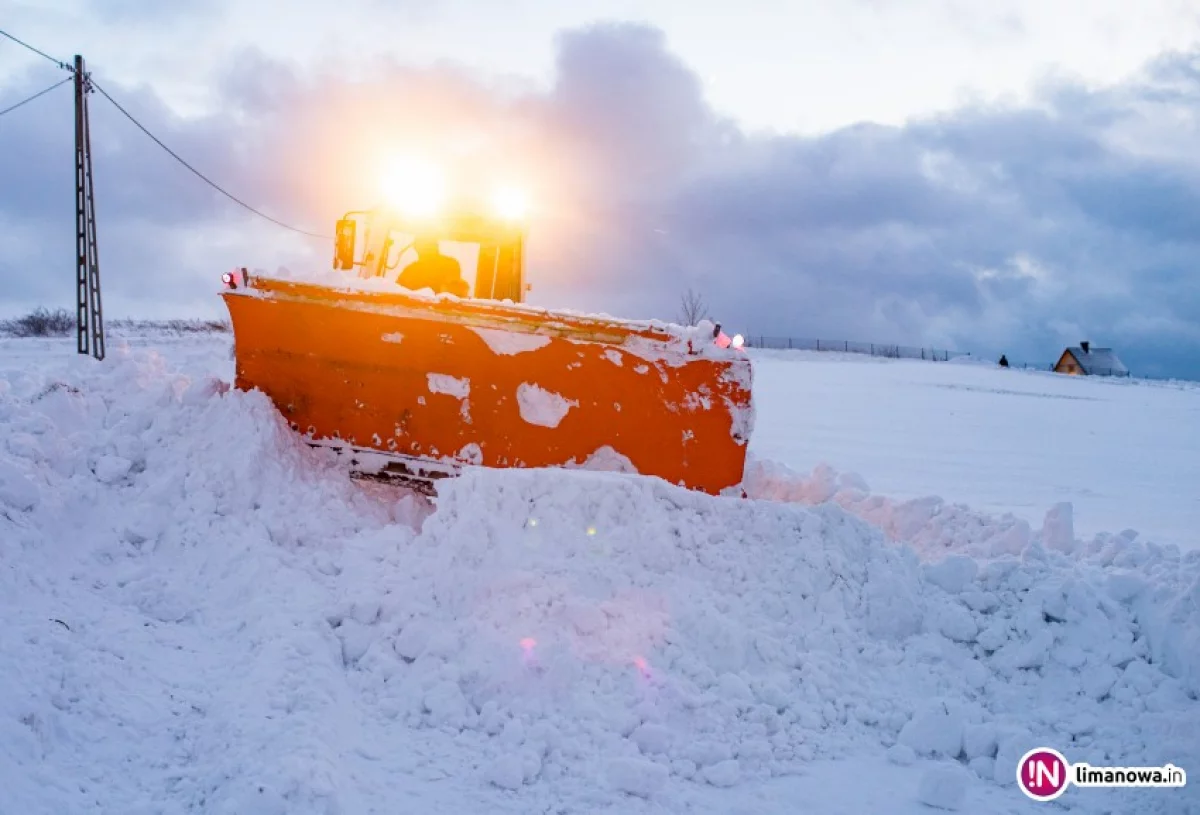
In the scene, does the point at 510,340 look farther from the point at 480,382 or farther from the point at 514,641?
the point at 514,641

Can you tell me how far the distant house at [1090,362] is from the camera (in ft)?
213

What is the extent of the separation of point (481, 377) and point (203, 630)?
2.64 meters

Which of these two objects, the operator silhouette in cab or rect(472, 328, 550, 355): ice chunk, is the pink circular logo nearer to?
rect(472, 328, 550, 355): ice chunk

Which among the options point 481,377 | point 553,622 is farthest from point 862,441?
point 553,622

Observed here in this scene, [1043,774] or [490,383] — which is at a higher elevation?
[490,383]

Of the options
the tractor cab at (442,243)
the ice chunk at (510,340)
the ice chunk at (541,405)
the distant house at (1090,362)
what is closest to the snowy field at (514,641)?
the ice chunk at (541,405)

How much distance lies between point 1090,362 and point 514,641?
7154cm

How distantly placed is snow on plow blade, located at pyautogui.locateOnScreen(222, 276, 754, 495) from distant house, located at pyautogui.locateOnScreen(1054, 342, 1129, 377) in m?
66.2

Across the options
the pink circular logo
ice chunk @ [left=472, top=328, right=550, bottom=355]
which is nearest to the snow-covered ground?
ice chunk @ [left=472, top=328, right=550, bottom=355]

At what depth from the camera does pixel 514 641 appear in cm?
438

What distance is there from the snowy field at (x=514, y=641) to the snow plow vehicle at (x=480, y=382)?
405 mm

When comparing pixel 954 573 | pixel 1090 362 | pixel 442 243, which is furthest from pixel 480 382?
pixel 1090 362

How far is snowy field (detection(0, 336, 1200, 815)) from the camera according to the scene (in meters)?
3.66

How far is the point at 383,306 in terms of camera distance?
6559 millimetres
